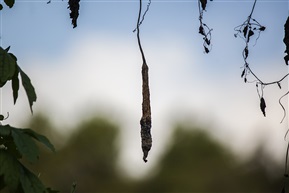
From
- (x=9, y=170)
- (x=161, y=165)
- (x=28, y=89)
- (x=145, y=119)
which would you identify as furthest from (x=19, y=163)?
(x=161, y=165)

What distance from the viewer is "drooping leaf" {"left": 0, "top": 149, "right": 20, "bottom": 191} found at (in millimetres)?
3012

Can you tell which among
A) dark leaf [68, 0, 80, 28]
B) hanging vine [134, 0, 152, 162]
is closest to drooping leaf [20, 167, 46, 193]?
hanging vine [134, 0, 152, 162]

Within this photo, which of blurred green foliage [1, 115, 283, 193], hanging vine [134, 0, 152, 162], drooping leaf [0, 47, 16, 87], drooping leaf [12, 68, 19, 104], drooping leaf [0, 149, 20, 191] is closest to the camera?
drooping leaf [0, 149, 20, 191]

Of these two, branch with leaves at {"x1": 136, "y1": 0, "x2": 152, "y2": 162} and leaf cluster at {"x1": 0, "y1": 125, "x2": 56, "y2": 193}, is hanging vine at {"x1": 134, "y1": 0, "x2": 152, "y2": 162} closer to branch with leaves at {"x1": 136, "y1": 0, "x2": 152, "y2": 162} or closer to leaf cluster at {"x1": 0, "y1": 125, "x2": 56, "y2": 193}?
branch with leaves at {"x1": 136, "y1": 0, "x2": 152, "y2": 162}

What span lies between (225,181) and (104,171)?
7.55m

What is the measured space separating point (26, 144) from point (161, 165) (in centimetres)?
4174

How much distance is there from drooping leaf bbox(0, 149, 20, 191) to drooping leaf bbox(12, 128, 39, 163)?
0.20 ft

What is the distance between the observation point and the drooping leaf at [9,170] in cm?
301

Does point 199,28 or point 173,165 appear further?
point 173,165

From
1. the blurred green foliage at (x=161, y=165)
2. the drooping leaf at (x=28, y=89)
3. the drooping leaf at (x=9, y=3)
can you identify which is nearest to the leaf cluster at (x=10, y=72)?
the drooping leaf at (x=28, y=89)

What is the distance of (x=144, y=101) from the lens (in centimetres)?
382

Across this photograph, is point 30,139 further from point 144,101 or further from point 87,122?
point 87,122

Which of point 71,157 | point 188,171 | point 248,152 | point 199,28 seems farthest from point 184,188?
point 199,28

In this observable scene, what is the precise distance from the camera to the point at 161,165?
4459 centimetres
